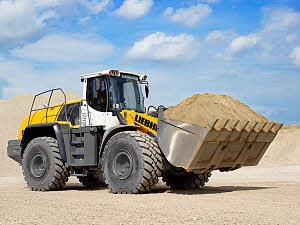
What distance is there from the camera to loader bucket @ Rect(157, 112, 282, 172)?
11.7 m

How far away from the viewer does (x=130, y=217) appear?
8.64 meters

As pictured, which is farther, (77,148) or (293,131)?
(293,131)

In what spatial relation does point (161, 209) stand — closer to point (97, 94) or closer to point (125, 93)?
point (125, 93)

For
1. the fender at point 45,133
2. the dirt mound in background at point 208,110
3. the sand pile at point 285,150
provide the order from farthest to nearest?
the sand pile at point 285,150
the fender at point 45,133
the dirt mound in background at point 208,110

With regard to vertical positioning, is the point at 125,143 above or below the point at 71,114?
below

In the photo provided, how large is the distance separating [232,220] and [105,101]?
20.8ft

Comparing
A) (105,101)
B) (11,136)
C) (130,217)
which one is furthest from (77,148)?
(11,136)

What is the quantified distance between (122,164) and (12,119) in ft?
104

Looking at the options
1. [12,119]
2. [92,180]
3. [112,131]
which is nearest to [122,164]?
[112,131]

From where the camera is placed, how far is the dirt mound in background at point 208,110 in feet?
39.2

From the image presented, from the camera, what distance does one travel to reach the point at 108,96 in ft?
45.3

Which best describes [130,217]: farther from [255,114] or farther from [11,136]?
[11,136]

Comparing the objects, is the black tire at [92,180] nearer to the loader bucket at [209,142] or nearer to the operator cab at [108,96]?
the operator cab at [108,96]

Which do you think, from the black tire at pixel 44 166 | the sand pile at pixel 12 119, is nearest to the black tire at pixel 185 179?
the black tire at pixel 44 166
